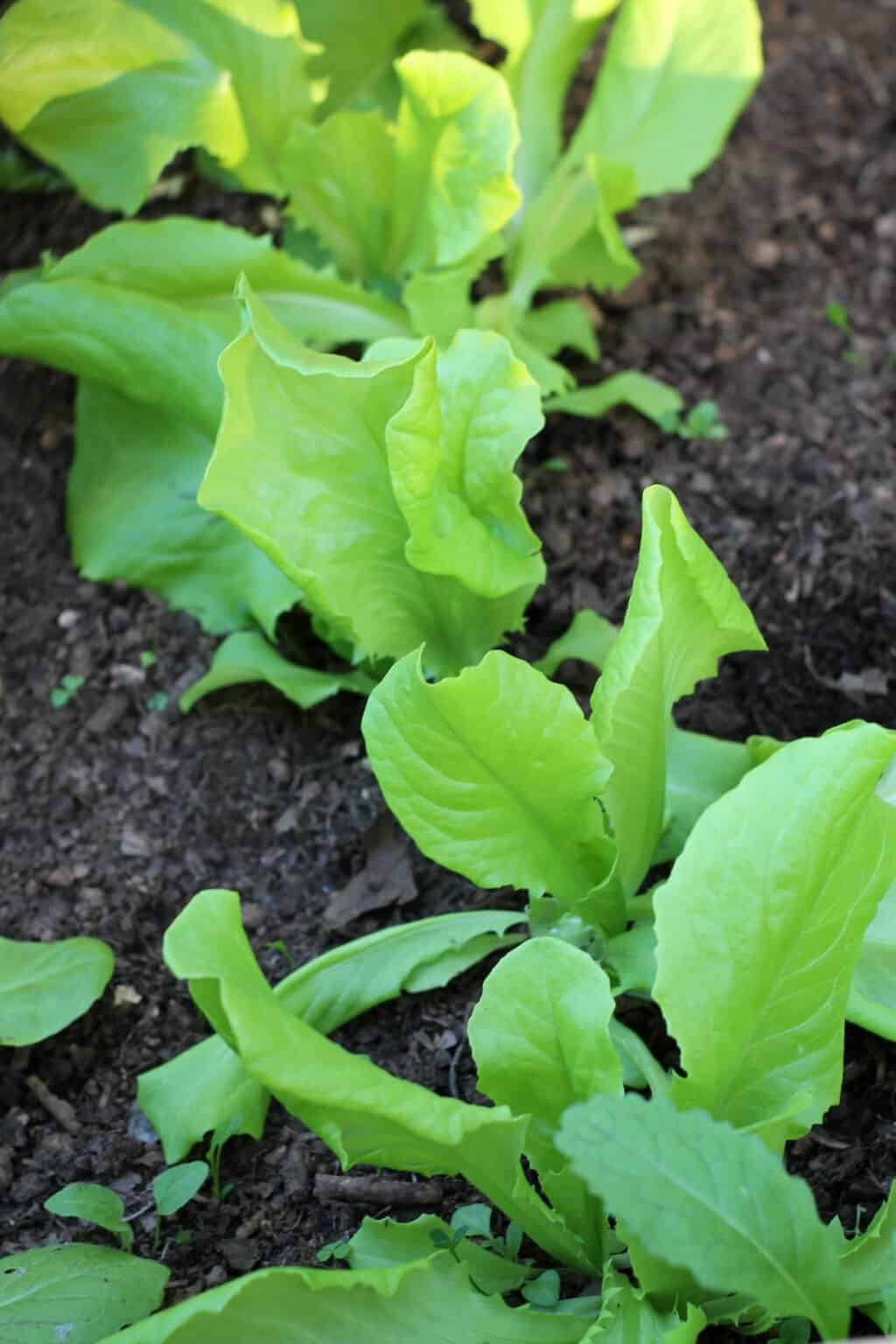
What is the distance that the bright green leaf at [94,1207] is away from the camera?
1.15 m

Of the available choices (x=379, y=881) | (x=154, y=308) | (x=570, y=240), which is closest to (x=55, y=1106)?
(x=379, y=881)

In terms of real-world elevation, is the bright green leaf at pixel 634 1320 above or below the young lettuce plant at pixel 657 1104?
below

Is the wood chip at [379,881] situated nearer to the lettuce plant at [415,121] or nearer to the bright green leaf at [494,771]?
the bright green leaf at [494,771]

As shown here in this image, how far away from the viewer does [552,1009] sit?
3.45 feet

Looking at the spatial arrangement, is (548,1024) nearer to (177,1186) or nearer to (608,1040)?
(608,1040)

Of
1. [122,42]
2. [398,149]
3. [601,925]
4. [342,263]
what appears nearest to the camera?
[601,925]

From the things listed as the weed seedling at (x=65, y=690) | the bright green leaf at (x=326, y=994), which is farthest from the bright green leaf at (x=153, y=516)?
the bright green leaf at (x=326, y=994)

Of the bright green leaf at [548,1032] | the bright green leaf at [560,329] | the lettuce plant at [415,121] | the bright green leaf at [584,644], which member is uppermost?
the lettuce plant at [415,121]

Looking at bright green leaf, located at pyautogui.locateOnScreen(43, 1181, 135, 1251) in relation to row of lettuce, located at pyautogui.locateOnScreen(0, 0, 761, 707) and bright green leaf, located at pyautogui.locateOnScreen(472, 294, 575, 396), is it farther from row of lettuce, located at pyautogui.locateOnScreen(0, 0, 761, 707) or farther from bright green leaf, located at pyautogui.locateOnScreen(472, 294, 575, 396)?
bright green leaf, located at pyautogui.locateOnScreen(472, 294, 575, 396)

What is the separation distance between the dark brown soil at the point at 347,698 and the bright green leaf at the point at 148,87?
0.27 m

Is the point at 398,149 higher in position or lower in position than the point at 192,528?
higher

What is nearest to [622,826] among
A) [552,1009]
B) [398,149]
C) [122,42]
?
[552,1009]

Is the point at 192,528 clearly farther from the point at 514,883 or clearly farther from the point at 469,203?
the point at 514,883

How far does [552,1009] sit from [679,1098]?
13 cm
